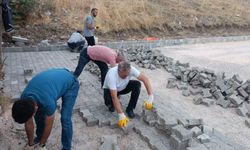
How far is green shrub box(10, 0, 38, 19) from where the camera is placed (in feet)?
40.2

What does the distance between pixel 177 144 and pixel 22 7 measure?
1016 centimetres

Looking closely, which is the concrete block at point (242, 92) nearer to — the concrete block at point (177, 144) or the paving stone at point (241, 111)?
the paving stone at point (241, 111)

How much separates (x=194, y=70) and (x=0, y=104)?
173 inches

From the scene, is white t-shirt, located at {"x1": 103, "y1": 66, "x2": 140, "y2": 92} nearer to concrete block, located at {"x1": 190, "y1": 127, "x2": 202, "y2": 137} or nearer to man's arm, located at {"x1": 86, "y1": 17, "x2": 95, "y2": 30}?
concrete block, located at {"x1": 190, "y1": 127, "x2": 202, "y2": 137}

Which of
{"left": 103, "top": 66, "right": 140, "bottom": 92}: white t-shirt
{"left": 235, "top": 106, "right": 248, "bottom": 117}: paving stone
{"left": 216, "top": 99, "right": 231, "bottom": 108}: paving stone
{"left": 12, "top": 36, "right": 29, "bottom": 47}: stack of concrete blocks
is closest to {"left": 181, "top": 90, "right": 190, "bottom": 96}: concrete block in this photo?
{"left": 216, "top": 99, "right": 231, "bottom": 108}: paving stone

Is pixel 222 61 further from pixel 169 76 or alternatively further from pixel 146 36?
pixel 146 36

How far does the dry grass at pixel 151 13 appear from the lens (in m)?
14.1

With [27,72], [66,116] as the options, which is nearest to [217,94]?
[66,116]

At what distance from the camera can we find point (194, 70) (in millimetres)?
7613

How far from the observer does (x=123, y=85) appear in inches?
194

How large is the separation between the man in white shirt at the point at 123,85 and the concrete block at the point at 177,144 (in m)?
0.75

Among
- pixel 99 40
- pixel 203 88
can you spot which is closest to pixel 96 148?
pixel 203 88

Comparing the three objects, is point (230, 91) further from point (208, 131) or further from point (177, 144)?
point (177, 144)

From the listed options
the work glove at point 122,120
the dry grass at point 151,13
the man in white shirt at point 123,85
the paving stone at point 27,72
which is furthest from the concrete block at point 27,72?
the dry grass at point 151,13
